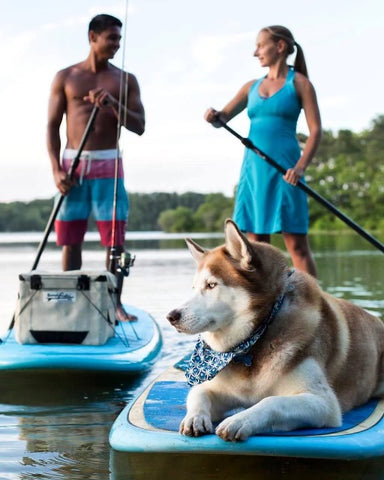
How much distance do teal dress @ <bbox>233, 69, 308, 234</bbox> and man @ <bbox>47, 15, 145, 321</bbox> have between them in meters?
1.29

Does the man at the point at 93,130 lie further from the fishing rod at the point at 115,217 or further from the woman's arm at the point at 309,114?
the woman's arm at the point at 309,114

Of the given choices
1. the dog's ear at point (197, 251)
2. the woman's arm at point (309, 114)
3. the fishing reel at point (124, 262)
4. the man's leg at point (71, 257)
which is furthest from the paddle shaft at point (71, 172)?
the dog's ear at point (197, 251)

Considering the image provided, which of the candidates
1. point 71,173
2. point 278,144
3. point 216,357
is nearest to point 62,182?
point 71,173

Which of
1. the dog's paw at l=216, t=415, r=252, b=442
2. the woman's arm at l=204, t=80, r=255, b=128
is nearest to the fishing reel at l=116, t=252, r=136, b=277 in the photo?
the woman's arm at l=204, t=80, r=255, b=128

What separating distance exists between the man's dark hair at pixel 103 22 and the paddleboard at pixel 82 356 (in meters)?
2.59

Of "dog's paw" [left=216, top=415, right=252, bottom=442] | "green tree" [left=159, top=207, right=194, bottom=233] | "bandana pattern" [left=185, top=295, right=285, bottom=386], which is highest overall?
"bandana pattern" [left=185, top=295, right=285, bottom=386]

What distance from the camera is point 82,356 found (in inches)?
230

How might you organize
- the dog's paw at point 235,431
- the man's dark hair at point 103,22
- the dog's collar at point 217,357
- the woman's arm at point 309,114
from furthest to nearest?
1. the man's dark hair at point 103,22
2. the woman's arm at point 309,114
3. the dog's collar at point 217,357
4. the dog's paw at point 235,431

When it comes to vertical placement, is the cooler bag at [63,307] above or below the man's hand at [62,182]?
below

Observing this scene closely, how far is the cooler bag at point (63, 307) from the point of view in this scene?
20.0 ft

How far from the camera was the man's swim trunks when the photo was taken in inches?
282

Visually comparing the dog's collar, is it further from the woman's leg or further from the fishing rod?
the fishing rod

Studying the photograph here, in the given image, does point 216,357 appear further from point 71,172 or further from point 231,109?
point 71,172

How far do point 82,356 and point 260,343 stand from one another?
2383mm
